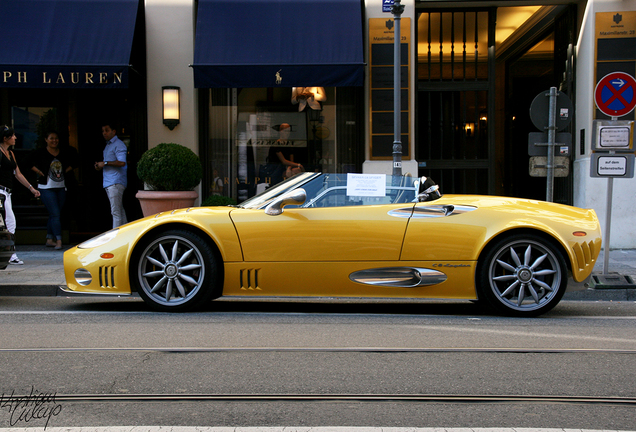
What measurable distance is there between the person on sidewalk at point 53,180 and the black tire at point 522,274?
24.9 ft

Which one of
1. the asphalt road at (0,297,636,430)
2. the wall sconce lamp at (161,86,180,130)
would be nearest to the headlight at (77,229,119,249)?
the asphalt road at (0,297,636,430)

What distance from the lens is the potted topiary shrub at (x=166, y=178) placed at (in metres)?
9.89

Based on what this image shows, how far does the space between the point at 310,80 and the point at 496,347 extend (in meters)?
6.86

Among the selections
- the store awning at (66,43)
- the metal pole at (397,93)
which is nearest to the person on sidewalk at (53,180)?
the store awning at (66,43)

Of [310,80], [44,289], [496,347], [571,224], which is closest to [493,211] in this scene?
[571,224]

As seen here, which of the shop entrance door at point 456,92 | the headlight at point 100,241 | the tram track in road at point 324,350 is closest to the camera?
the tram track in road at point 324,350

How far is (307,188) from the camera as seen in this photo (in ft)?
19.0

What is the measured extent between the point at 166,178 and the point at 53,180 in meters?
1.99

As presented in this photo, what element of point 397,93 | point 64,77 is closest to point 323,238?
point 397,93

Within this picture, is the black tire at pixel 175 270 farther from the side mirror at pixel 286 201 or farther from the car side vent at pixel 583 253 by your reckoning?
the car side vent at pixel 583 253

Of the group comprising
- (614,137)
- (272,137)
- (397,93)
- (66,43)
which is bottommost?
(614,137)

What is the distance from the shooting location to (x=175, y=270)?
5.50 meters

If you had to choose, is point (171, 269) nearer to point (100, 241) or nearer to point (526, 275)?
point (100, 241)

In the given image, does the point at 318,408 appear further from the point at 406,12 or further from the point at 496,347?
the point at 406,12
